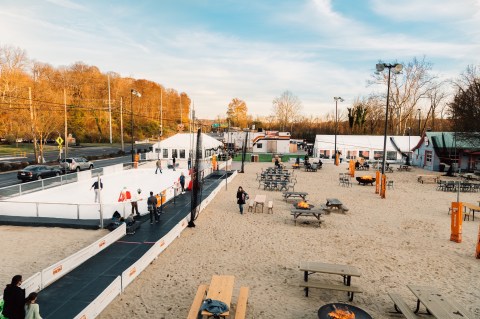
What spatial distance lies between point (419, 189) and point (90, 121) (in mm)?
75217

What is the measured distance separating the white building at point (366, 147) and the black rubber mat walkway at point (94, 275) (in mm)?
33777

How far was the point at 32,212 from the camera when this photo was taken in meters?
15.9

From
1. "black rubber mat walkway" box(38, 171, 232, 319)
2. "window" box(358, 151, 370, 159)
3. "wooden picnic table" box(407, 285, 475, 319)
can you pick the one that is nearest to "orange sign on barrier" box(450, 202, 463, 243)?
"wooden picnic table" box(407, 285, 475, 319)

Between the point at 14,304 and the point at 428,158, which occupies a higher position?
the point at 428,158

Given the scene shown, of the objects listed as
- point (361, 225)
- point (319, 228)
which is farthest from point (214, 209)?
point (361, 225)

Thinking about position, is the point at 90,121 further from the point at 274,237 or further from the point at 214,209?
the point at 274,237

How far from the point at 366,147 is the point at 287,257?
37.4 m

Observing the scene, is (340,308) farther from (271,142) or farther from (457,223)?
(271,142)

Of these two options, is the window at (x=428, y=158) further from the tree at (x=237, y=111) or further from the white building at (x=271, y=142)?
the tree at (x=237, y=111)

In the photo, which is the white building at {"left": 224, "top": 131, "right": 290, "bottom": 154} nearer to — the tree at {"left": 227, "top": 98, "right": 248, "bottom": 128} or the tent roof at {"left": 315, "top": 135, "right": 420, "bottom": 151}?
the tent roof at {"left": 315, "top": 135, "right": 420, "bottom": 151}

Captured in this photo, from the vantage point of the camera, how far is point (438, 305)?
7000mm

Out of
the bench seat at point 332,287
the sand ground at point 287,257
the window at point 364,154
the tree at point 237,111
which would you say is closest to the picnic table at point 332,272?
the bench seat at point 332,287

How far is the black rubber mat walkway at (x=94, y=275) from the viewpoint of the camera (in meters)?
7.89

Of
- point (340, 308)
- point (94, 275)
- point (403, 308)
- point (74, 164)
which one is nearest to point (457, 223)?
point (403, 308)
